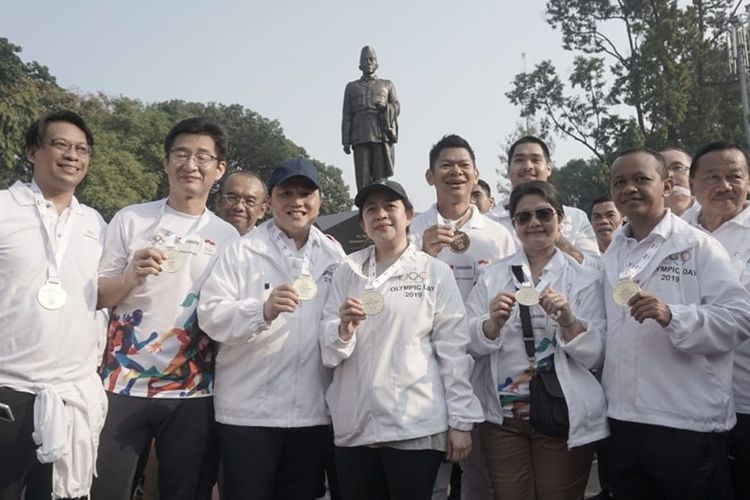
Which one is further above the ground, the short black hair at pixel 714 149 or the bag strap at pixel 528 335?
the short black hair at pixel 714 149

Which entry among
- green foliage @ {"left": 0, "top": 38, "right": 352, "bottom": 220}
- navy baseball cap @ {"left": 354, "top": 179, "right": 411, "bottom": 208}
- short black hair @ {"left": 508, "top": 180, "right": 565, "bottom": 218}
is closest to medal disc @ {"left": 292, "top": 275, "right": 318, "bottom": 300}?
navy baseball cap @ {"left": 354, "top": 179, "right": 411, "bottom": 208}

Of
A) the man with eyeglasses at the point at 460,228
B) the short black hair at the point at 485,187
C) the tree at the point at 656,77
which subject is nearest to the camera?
the man with eyeglasses at the point at 460,228

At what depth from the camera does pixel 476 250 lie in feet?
14.3

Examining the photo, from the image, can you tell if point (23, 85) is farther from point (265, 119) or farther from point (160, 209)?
point (160, 209)

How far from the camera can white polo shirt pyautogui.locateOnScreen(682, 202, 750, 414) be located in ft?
11.9

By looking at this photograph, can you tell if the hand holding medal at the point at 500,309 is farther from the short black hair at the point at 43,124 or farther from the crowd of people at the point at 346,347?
the short black hair at the point at 43,124

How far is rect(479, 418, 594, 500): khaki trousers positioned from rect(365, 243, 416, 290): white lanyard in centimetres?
100

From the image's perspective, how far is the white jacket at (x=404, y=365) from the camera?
3.21 meters

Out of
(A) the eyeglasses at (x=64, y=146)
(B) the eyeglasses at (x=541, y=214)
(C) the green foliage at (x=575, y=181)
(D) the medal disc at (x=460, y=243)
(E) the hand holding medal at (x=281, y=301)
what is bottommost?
(E) the hand holding medal at (x=281, y=301)

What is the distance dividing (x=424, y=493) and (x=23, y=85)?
3423 centimetres

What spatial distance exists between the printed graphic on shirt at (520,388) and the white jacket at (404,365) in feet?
0.82

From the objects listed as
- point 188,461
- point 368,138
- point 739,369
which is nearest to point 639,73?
point 368,138

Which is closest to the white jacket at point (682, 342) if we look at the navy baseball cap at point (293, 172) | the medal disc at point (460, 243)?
the medal disc at point (460, 243)

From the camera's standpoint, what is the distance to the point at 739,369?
3668 mm
